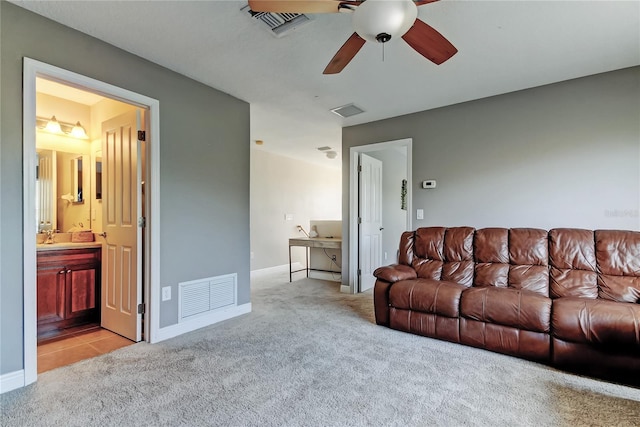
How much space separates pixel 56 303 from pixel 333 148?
463cm

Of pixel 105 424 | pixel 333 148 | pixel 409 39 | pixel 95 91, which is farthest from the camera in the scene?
pixel 333 148

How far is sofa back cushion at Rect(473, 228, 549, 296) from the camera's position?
2.75 metres

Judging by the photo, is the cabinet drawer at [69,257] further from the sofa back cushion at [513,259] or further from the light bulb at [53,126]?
the sofa back cushion at [513,259]

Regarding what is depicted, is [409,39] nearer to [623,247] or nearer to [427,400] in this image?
[427,400]

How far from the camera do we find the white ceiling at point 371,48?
201 cm

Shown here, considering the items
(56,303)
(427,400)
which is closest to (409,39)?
(427,400)

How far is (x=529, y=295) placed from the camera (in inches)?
95.3

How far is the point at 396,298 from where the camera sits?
9.52 ft

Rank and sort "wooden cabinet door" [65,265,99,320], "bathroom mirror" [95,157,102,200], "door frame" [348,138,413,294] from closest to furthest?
1. "wooden cabinet door" [65,265,99,320]
2. "bathroom mirror" [95,157,102,200]
3. "door frame" [348,138,413,294]

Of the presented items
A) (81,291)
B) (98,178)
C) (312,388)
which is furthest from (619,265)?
(98,178)

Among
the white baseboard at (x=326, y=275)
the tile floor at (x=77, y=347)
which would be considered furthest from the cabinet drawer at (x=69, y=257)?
the white baseboard at (x=326, y=275)

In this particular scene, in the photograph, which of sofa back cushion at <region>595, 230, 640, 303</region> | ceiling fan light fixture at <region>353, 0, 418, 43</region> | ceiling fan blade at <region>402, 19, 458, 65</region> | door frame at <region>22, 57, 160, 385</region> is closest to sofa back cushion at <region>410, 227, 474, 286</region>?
sofa back cushion at <region>595, 230, 640, 303</region>

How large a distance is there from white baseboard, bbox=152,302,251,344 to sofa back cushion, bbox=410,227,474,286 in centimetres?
204

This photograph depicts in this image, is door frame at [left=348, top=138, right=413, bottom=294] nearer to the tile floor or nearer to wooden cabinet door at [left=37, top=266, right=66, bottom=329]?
the tile floor
